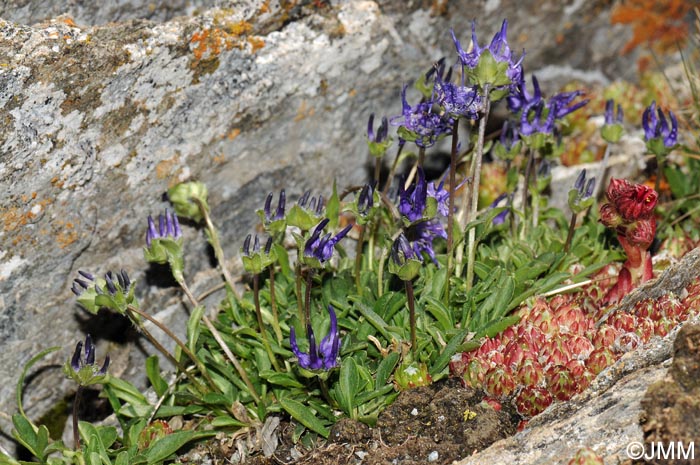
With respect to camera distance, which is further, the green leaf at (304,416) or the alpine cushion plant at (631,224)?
the alpine cushion plant at (631,224)

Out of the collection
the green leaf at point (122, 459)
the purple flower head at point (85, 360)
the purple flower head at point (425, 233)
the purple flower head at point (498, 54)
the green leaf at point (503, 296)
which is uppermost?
the purple flower head at point (498, 54)

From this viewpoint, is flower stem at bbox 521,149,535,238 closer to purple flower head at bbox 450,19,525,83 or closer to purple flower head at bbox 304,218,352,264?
purple flower head at bbox 450,19,525,83

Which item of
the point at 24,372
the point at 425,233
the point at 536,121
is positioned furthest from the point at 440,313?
the point at 24,372

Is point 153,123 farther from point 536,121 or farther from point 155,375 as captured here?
point 536,121

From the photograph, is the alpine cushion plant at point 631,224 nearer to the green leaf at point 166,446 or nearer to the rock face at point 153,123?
the rock face at point 153,123

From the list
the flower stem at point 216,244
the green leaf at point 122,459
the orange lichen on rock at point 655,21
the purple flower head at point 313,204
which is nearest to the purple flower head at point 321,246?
the purple flower head at point 313,204

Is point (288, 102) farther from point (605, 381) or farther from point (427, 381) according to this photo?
point (605, 381)
